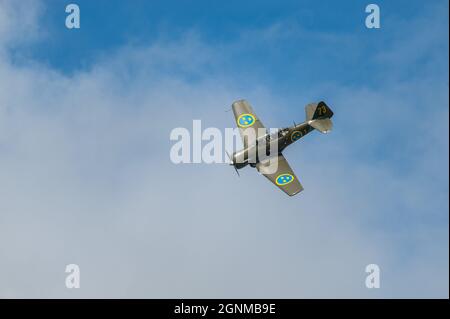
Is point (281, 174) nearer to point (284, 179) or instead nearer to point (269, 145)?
point (284, 179)

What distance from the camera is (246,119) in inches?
2810

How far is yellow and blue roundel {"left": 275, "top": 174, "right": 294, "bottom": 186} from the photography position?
6531cm

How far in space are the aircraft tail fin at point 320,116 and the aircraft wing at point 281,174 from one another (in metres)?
5.37

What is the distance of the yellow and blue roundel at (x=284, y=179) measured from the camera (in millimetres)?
65312

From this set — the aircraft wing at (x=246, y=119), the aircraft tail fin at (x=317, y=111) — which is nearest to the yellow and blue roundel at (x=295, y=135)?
the aircraft tail fin at (x=317, y=111)

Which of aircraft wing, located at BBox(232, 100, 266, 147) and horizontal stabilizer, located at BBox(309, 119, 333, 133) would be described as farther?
aircraft wing, located at BBox(232, 100, 266, 147)

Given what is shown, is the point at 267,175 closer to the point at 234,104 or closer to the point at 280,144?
the point at 280,144

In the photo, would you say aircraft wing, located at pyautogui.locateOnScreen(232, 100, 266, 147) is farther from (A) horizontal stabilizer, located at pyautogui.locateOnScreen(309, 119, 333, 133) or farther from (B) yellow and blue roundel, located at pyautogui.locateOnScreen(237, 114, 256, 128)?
(A) horizontal stabilizer, located at pyautogui.locateOnScreen(309, 119, 333, 133)

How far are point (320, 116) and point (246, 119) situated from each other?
853 cm

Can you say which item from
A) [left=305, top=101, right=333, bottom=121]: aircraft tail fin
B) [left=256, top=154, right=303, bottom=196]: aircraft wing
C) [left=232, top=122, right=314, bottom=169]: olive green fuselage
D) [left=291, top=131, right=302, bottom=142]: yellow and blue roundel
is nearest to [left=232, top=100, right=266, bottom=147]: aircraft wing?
[left=232, top=122, right=314, bottom=169]: olive green fuselage

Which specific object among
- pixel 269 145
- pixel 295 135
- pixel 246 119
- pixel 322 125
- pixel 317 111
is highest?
pixel 317 111

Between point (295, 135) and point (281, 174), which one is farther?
point (295, 135)

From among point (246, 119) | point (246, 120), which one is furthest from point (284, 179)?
point (246, 119)
